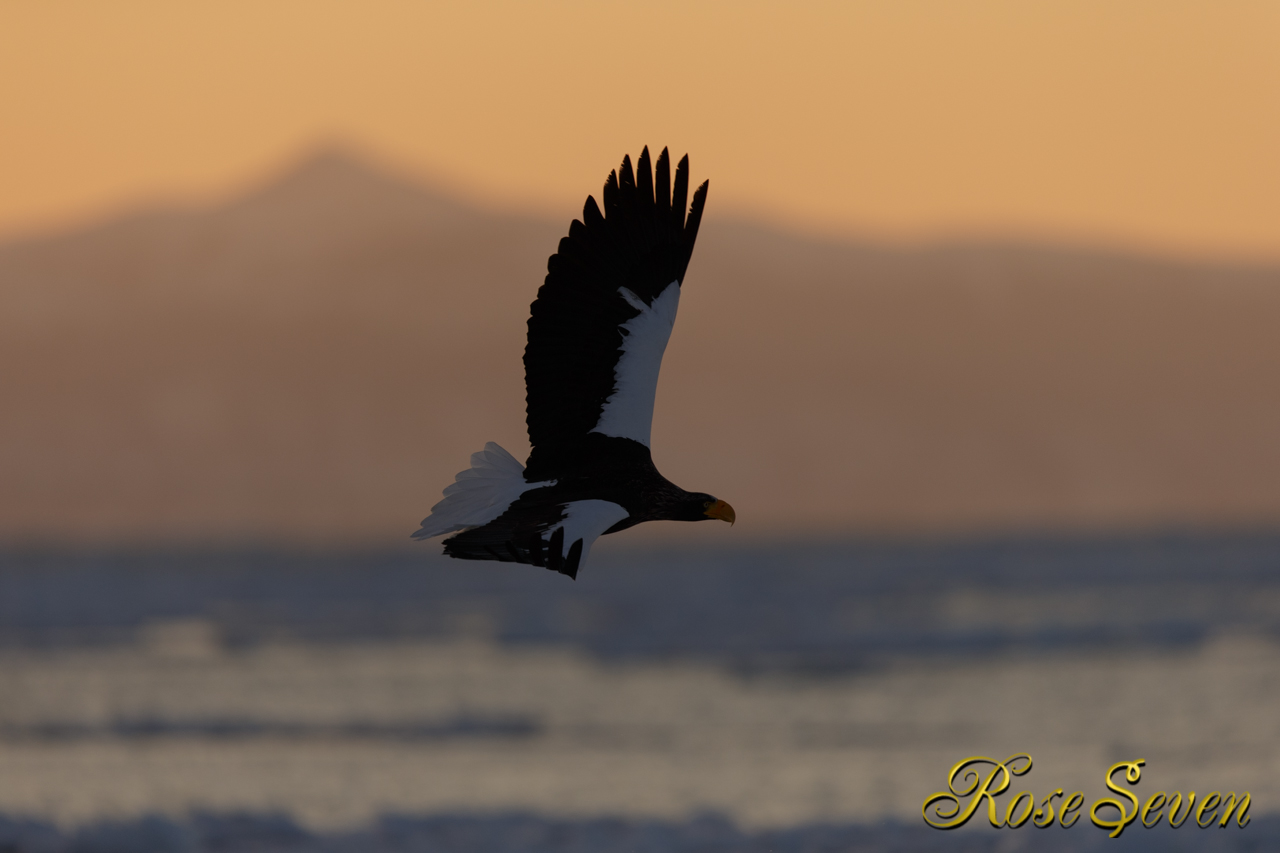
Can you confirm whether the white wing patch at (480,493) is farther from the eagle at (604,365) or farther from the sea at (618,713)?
the sea at (618,713)

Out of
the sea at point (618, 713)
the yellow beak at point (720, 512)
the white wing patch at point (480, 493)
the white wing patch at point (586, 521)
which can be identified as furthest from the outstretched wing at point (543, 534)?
the sea at point (618, 713)

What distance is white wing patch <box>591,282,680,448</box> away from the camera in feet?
20.2

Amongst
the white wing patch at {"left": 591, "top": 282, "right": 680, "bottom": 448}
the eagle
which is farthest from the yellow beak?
the white wing patch at {"left": 591, "top": 282, "right": 680, "bottom": 448}

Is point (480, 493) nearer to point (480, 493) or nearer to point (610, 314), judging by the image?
point (480, 493)

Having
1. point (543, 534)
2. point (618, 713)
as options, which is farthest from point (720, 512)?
point (618, 713)

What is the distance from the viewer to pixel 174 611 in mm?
27547

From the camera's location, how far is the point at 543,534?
526cm

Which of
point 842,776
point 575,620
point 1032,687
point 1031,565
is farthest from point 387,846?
point 1031,565

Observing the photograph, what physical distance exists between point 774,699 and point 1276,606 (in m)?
12.8

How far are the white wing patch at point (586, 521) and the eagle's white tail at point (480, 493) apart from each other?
43 centimetres

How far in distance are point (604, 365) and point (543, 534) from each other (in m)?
1.21

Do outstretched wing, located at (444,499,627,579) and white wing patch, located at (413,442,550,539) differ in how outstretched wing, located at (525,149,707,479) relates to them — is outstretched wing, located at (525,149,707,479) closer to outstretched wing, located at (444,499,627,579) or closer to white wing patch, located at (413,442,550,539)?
white wing patch, located at (413,442,550,539)

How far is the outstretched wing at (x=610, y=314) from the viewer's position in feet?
20.4

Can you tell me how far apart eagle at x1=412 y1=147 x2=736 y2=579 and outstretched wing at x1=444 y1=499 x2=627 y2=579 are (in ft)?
0.51
